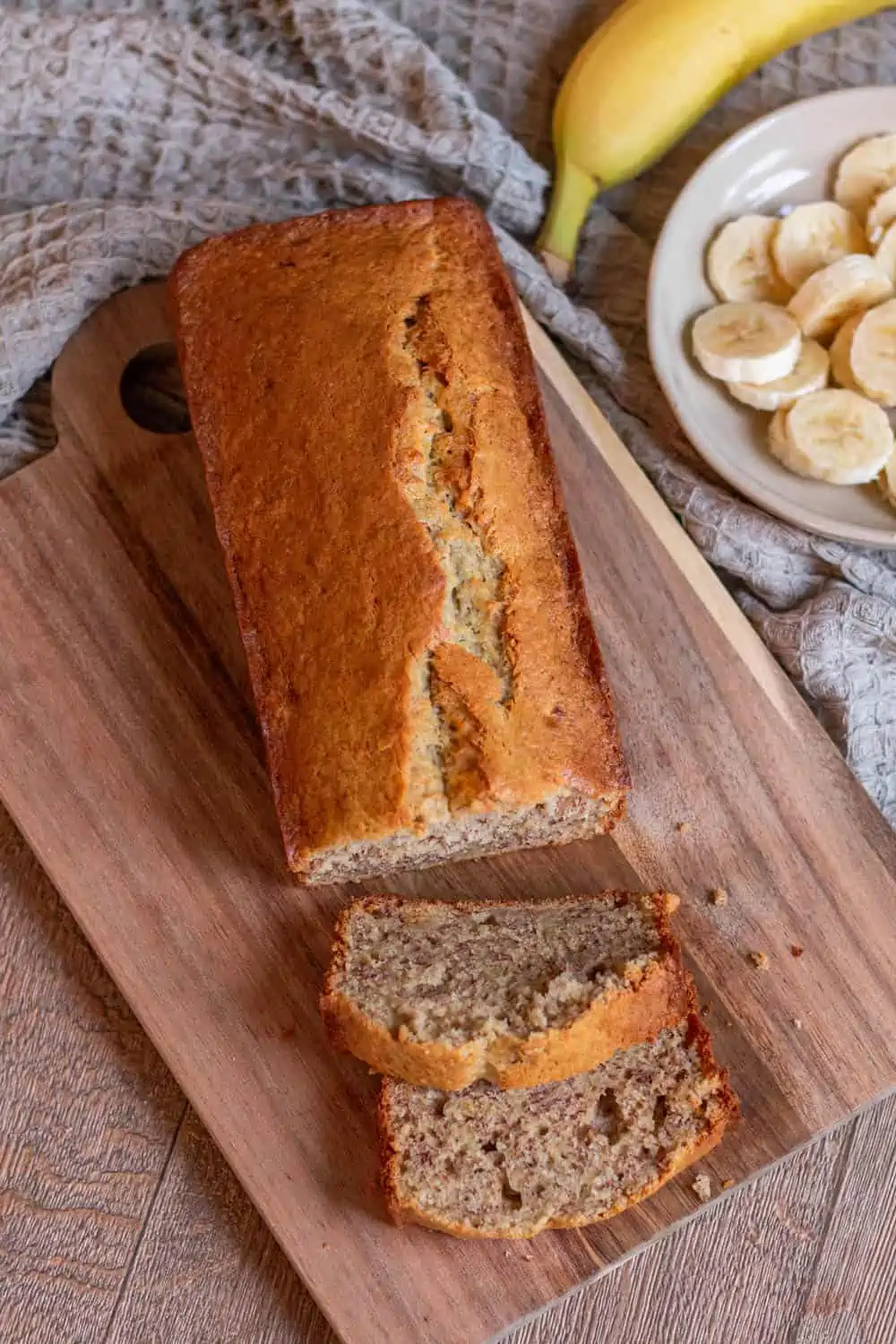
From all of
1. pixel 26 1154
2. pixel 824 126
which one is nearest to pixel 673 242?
pixel 824 126

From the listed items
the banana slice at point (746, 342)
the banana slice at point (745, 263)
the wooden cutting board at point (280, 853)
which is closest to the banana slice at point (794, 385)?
the banana slice at point (746, 342)

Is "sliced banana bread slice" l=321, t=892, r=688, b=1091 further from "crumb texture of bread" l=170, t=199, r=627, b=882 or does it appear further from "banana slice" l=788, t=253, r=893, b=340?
"banana slice" l=788, t=253, r=893, b=340

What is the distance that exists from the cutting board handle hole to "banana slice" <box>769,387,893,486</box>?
1447 millimetres

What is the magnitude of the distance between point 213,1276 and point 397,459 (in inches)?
71.9

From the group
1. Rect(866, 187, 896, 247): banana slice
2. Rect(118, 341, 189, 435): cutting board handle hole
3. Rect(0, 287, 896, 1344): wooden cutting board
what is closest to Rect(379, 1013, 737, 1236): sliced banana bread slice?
Rect(0, 287, 896, 1344): wooden cutting board

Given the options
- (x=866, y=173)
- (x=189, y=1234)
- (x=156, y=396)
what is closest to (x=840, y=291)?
(x=866, y=173)

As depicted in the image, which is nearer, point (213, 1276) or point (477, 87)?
point (213, 1276)

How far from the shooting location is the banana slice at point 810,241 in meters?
3.23

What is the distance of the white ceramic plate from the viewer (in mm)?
3158

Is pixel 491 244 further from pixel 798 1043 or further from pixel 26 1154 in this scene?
pixel 26 1154

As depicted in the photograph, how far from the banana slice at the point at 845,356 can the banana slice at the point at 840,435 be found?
5 centimetres

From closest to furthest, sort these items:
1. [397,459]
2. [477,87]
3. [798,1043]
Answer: [397,459]
[798,1043]
[477,87]

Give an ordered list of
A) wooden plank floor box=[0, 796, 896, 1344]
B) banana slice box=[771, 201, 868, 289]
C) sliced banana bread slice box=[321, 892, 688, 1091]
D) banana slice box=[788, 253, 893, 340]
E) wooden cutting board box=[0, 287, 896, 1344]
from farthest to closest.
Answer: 1. banana slice box=[771, 201, 868, 289]
2. banana slice box=[788, 253, 893, 340]
3. wooden plank floor box=[0, 796, 896, 1344]
4. wooden cutting board box=[0, 287, 896, 1344]
5. sliced banana bread slice box=[321, 892, 688, 1091]

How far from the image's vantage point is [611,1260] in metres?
2.79
